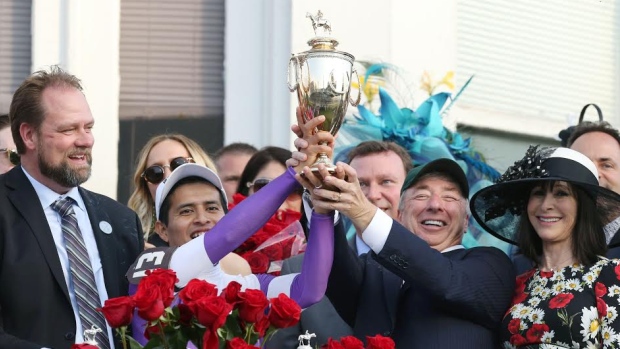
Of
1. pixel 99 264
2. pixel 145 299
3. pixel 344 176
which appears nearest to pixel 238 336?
pixel 145 299

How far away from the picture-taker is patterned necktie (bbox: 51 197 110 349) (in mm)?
5152

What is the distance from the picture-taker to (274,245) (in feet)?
19.7

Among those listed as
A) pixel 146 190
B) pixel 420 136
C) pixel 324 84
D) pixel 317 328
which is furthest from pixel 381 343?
pixel 420 136

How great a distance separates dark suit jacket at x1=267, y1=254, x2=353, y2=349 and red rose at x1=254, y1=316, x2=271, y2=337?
1.26 metres

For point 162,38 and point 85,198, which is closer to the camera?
point 85,198

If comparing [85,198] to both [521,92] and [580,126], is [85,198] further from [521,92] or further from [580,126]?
[521,92]

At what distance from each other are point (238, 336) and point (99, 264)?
134 cm

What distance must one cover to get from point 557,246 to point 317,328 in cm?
97

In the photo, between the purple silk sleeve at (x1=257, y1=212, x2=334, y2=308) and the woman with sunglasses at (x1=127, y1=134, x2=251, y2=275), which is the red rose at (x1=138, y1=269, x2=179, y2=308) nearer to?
the purple silk sleeve at (x1=257, y1=212, x2=334, y2=308)

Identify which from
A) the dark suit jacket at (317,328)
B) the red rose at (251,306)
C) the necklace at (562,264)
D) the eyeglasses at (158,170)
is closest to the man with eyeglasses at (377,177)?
the dark suit jacket at (317,328)

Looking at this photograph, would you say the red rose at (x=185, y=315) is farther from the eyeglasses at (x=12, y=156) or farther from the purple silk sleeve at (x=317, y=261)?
the eyeglasses at (x=12, y=156)

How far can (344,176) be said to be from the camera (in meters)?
4.93

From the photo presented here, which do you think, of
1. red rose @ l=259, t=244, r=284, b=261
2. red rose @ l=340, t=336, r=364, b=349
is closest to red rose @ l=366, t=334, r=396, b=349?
red rose @ l=340, t=336, r=364, b=349

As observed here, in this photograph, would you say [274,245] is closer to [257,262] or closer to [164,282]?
[257,262]
